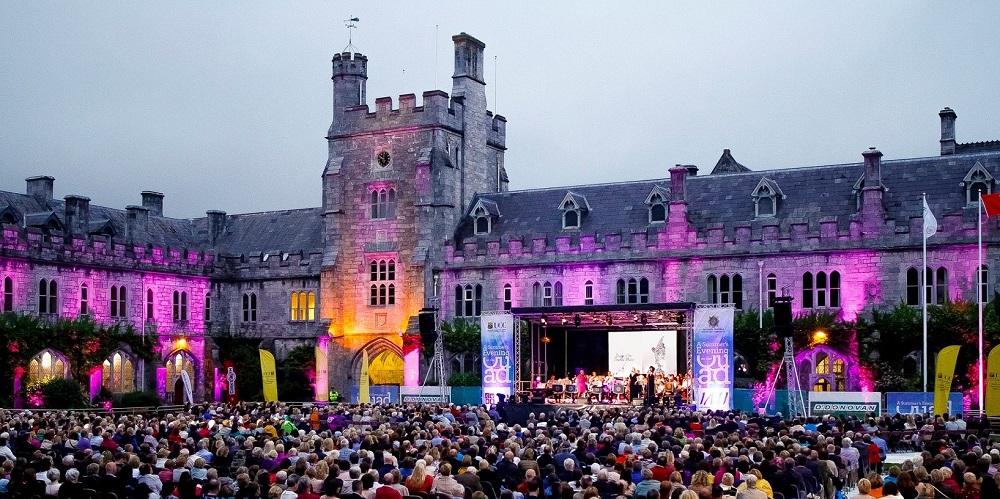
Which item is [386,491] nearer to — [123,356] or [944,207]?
[944,207]

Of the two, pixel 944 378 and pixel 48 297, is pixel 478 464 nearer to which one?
pixel 944 378

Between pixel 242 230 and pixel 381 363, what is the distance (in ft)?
40.2

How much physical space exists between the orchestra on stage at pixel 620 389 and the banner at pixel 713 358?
112 centimetres

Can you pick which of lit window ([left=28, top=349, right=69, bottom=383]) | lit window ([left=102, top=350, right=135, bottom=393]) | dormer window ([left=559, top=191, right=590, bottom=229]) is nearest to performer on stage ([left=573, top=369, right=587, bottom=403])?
dormer window ([left=559, top=191, right=590, bottom=229])

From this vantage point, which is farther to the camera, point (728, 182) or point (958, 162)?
point (728, 182)

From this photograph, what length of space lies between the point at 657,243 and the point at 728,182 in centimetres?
429

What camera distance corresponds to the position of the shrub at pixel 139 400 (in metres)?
50.8

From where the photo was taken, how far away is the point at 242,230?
63781 millimetres

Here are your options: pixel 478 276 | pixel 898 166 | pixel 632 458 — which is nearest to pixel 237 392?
pixel 478 276

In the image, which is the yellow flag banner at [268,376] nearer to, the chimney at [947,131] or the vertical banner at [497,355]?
the vertical banner at [497,355]

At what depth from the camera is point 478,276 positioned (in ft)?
178

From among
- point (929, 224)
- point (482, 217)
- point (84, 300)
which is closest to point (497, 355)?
point (482, 217)

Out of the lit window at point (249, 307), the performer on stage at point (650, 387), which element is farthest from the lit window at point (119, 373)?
the performer on stage at point (650, 387)

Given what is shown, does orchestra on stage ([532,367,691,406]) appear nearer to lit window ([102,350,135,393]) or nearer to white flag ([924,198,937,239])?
white flag ([924,198,937,239])
